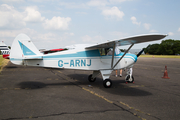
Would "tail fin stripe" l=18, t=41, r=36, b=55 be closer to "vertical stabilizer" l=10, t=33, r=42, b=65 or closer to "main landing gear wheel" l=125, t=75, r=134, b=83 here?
"vertical stabilizer" l=10, t=33, r=42, b=65

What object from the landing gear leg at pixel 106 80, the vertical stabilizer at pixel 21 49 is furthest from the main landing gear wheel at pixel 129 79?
the vertical stabilizer at pixel 21 49

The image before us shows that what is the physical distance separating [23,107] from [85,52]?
4313 mm

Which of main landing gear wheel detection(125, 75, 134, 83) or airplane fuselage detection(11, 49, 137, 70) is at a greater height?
airplane fuselage detection(11, 49, 137, 70)

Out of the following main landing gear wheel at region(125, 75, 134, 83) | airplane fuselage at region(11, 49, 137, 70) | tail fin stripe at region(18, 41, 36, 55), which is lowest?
main landing gear wheel at region(125, 75, 134, 83)

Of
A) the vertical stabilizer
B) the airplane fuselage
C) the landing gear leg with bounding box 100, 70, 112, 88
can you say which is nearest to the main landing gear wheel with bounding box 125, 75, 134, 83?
the airplane fuselage

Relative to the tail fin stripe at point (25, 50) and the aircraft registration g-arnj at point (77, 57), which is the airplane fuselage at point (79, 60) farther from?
the tail fin stripe at point (25, 50)

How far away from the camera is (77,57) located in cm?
793

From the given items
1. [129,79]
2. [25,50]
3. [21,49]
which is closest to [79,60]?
[25,50]

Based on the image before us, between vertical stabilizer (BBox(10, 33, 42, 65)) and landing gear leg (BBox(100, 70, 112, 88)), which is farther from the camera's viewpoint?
landing gear leg (BBox(100, 70, 112, 88))

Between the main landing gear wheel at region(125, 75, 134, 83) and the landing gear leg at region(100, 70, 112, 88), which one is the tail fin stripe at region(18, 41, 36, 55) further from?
the main landing gear wheel at region(125, 75, 134, 83)

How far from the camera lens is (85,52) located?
26.5ft

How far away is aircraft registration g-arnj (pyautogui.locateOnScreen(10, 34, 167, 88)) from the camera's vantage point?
7.39 metres

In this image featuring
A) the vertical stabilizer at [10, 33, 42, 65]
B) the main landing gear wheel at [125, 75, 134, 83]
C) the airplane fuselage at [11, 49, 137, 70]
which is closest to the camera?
the vertical stabilizer at [10, 33, 42, 65]

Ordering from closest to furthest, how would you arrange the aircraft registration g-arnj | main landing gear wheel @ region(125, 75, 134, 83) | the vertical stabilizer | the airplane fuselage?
the vertical stabilizer
the aircraft registration g-arnj
the airplane fuselage
main landing gear wheel @ region(125, 75, 134, 83)
